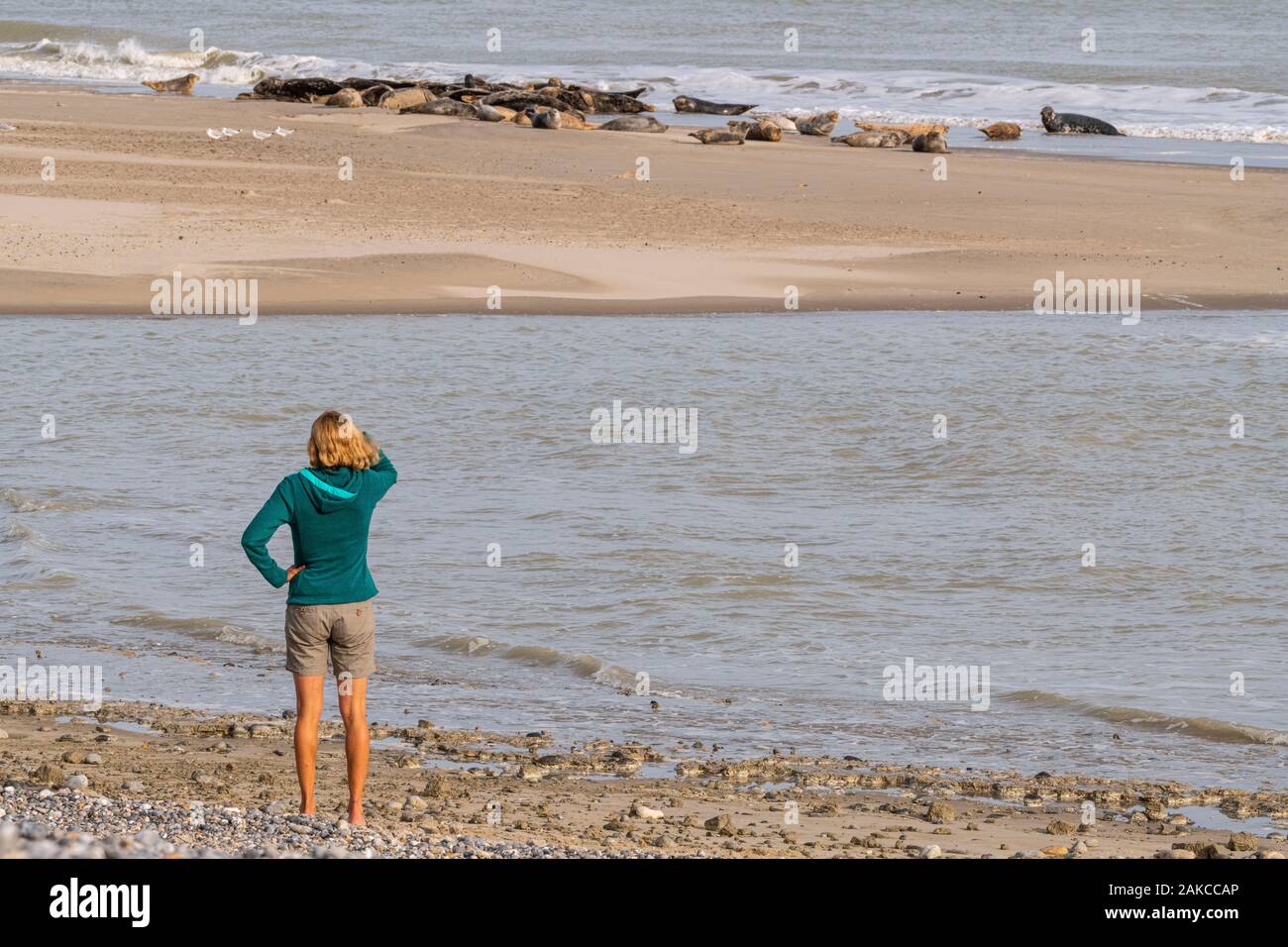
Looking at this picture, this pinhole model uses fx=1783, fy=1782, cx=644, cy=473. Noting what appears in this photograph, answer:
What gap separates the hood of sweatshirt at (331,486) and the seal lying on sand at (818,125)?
2471 centimetres

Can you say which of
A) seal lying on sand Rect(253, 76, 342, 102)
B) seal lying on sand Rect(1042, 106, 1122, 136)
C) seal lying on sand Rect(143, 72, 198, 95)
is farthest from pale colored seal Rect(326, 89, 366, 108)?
seal lying on sand Rect(1042, 106, 1122, 136)

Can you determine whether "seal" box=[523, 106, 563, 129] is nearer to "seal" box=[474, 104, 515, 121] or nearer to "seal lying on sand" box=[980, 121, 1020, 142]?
"seal" box=[474, 104, 515, 121]

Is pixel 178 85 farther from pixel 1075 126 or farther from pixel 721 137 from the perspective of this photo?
pixel 1075 126

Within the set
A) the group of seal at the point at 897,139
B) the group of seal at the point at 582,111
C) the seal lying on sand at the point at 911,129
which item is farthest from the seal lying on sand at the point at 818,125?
the group of seal at the point at 897,139

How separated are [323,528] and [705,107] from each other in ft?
96.2

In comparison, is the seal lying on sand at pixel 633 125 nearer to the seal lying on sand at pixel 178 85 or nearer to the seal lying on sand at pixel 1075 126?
the seal lying on sand at pixel 1075 126

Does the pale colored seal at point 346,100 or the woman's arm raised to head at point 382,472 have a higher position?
the pale colored seal at point 346,100

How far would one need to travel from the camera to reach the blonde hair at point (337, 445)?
595 centimetres

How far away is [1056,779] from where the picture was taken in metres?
6.98

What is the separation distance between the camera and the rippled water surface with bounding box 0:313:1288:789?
7.98 meters

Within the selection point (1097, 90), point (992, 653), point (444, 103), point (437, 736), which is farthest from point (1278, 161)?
point (437, 736)

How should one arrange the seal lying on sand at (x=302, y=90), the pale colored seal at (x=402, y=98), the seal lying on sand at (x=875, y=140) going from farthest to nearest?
the seal lying on sand at (x=302, y=90) → the pale colored seal at (x=402, y=98) → the seal lying on sand at (x=875, y=140)

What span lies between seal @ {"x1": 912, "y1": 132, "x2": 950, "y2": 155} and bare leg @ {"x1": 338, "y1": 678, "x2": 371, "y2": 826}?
73.8 feet

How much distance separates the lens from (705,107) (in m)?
34.3
